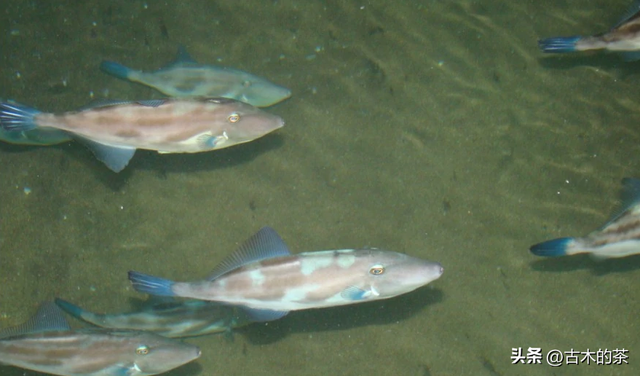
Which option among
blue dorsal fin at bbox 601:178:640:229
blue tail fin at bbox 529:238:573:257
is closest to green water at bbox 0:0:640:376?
blue dorsal fin at bbox 601:178:640:229

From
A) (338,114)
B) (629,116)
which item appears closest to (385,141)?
(338,114)

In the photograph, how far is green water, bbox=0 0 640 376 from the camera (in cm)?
446

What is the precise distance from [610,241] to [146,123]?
400cm

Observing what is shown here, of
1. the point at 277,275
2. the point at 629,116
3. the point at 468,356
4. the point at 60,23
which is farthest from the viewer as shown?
the point at 60,23

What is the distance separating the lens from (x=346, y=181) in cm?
492

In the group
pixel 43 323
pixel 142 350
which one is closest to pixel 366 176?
pixel 142 350

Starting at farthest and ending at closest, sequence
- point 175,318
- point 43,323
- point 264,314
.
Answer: point 175,318 → point 43,323 → point 264,314

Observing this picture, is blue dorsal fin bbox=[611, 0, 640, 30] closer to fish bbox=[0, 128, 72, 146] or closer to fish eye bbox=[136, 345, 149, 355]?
fish eye bbox=[136, 345, 149, 355]

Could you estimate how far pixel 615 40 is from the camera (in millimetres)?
4746

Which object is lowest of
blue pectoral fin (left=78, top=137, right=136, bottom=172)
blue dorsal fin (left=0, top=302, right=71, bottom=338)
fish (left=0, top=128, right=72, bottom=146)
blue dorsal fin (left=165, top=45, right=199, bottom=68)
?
blue dorsal fin (left=0, top=302, right=71, bottom=338)

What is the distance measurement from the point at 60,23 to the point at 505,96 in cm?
492

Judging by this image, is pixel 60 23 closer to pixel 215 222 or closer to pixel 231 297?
pixel 215 222

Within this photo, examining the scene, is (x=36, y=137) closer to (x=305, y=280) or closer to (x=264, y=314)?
→ (x=264, y=314)

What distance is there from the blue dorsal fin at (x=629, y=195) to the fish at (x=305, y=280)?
1.94 m
